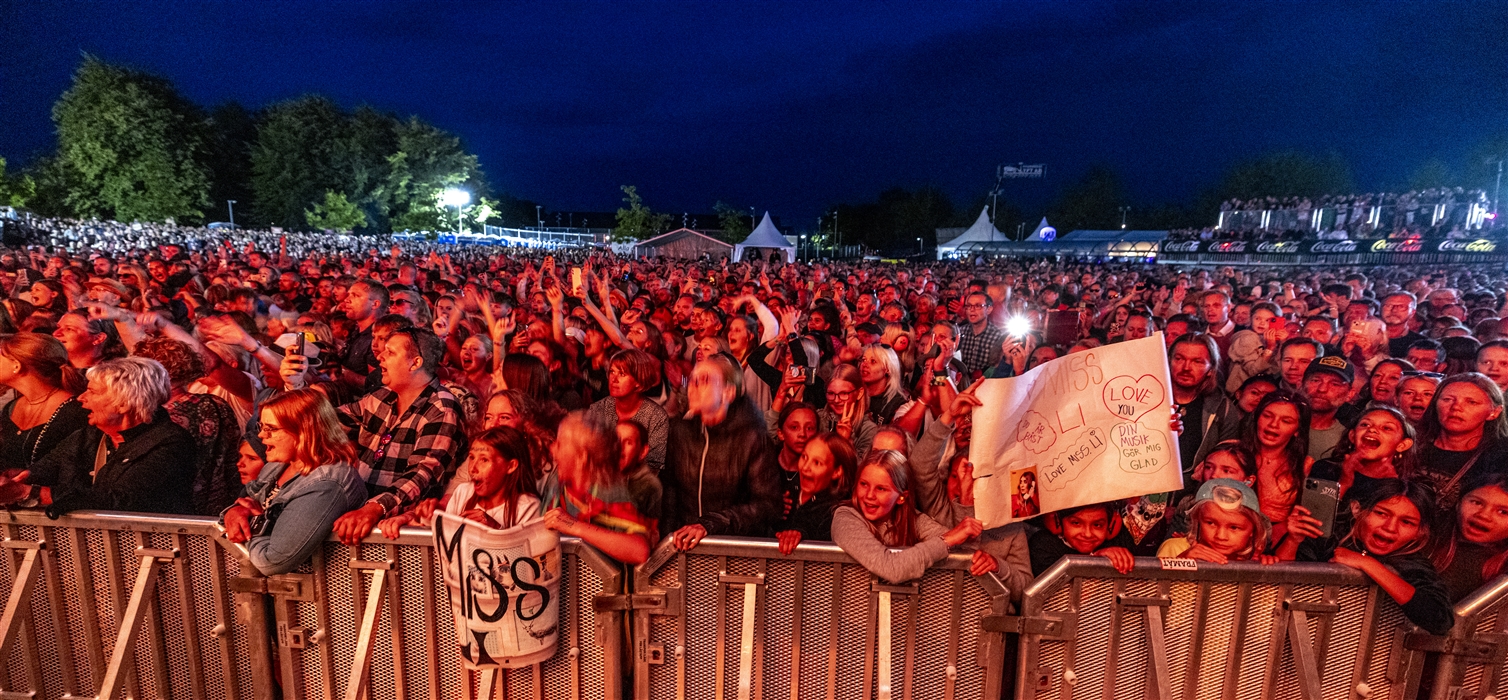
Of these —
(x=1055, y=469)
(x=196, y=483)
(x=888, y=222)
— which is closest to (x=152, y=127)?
(x=196, y=483)

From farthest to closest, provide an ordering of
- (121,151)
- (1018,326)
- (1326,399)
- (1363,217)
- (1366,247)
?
(121,151), (1363,217), (1366,247), (1018,326), (1326,399)

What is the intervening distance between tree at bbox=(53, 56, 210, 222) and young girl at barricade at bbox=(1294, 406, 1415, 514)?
62025mm

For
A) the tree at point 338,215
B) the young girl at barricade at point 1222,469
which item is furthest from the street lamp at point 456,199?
the young girl at barricade at point 1222,469

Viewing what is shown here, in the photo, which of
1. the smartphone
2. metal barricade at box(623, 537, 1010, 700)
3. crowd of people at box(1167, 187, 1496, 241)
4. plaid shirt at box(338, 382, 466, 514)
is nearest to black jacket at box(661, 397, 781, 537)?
metal barricade at box(623, 537, 1010, 700)

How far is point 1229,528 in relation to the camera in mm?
2574

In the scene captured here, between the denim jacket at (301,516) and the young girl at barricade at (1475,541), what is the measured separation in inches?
163

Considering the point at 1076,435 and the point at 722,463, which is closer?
the point at 1076,435

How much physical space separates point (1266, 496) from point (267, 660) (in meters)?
4.46

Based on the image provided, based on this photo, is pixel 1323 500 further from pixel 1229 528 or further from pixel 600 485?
pixel 600 485

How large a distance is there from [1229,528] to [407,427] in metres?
3.55

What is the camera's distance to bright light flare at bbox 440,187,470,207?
206 ft

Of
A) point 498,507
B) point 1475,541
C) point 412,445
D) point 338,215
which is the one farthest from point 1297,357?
point 338,215

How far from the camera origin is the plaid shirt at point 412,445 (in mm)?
3102

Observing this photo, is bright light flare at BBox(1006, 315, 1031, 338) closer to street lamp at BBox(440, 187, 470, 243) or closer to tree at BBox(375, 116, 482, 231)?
tree at BBox(375, 116, 482, 231)
